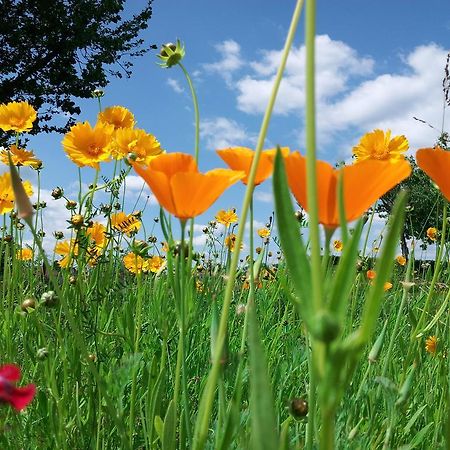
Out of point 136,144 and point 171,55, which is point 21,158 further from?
point 171,55

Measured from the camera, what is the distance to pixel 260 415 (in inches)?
14.3

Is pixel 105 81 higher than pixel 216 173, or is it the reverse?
pixel 105 81

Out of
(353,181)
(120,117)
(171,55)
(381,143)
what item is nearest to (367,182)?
(353,181)

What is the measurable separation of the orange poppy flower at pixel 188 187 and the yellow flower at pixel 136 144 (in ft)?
2.28

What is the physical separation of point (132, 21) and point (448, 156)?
13.1 meters

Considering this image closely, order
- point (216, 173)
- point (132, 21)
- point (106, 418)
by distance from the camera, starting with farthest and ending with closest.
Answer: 1. point (132, 21)
2. point (106, 418)
3. point (216, 173)

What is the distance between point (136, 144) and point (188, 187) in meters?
0.74

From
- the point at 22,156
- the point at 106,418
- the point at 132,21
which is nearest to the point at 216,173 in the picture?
the point at 106,418

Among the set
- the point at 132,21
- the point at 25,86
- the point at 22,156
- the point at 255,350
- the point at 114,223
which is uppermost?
the point at 132,21

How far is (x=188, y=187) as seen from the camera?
23.2 inches

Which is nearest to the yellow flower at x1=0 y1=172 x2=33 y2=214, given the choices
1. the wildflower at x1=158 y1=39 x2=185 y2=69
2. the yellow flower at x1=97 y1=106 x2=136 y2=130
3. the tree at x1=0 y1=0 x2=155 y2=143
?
the yellow flower at x1=97 y1=106 x2=136 y2=130

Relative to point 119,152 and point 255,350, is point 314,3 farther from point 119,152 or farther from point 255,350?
point 119,152

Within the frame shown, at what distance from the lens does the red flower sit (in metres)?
0.52

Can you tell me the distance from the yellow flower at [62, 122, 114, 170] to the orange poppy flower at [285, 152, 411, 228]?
936 mm
